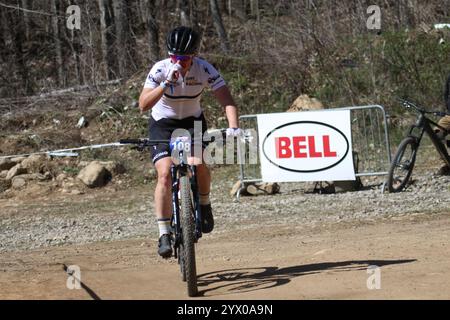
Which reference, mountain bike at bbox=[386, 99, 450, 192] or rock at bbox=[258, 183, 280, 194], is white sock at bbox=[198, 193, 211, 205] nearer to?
mountain bike at bbox=[386, 99, 450, 192]

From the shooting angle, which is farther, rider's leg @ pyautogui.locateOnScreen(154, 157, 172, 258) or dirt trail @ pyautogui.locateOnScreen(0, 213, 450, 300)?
rider's leg @ pyautogui.locateOnScreen(154, 157, 172, 258)

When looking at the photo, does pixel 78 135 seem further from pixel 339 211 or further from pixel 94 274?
pixel 94 274

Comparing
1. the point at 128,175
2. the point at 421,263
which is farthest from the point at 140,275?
the point at 128,175

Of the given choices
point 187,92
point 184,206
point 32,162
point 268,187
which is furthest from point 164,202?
point 32,162

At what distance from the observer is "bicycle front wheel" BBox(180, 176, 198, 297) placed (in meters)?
6.31

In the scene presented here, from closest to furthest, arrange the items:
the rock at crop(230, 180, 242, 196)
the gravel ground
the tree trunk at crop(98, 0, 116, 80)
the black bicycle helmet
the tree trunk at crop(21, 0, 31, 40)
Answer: the black bicycle helmet → the gravel ground → the rock at crop(230, 180, 242, 196) → the tree trunk at crop(98, 0, 116, 80) → the tree trunk at crop(21, 0, 31, 40)

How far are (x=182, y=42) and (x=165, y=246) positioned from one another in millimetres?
1709

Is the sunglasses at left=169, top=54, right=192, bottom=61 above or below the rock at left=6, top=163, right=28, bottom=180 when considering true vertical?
above

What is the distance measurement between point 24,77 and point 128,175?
961 centimetres

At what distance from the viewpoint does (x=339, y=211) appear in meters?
11.6

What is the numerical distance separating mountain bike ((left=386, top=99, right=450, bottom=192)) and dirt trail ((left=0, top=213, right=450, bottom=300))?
230cm

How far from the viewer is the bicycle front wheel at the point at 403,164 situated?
494 inches

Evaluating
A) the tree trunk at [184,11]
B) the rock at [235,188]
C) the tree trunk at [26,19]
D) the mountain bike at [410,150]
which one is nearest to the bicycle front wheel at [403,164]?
the mountain bike at [410,150]

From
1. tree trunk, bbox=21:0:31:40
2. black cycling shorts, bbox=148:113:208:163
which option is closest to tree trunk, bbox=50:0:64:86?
tree trunk, bbox=21:0:31:40
